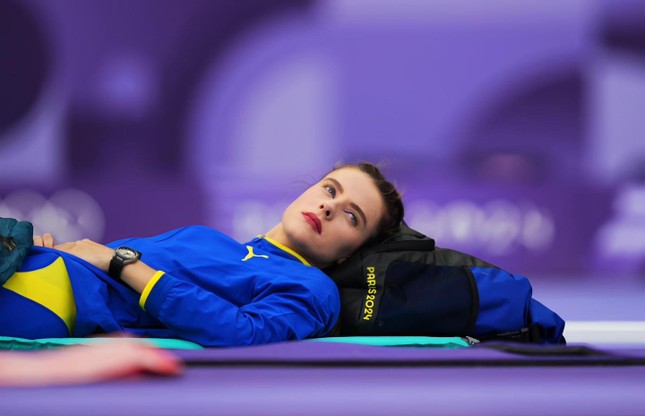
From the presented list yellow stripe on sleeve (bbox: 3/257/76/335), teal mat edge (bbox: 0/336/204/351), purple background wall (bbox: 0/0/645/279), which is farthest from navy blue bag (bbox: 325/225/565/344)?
purple background wall (bbox: 0/0/645/279)

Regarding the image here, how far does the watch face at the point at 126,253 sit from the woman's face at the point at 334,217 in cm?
47

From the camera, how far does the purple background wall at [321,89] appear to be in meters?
6.47

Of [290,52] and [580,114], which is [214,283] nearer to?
[290,52]

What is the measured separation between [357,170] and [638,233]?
400cm

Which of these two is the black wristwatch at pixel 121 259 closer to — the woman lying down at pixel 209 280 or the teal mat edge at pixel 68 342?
the woman lying down at pixel 209 280

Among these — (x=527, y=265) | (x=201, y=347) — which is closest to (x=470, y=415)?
(x=201, y=347)

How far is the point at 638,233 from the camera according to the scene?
20.0ft

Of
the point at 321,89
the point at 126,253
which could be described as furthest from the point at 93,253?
the point at 321,89

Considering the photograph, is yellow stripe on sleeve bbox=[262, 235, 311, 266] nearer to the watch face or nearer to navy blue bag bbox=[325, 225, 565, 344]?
navy blue bag bbox=[325, 225, 565, 344]

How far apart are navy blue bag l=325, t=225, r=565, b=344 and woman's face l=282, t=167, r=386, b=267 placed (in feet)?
0.25

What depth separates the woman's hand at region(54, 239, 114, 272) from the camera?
2.27 metres

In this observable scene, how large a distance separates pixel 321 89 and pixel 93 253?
176 inches

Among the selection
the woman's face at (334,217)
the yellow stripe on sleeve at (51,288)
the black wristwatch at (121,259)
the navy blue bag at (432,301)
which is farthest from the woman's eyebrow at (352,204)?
the yellow stripe on sleeve at (51,288)

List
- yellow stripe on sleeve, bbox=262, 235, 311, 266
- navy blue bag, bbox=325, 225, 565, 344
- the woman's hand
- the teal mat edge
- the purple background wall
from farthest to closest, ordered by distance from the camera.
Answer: the purple background wall
yellow stripe on sleeve, bbox=262, 235, 311, 266
navy blue bag, bbox=325, 225, 565, 344
the woman's hand
the teal mat edge
